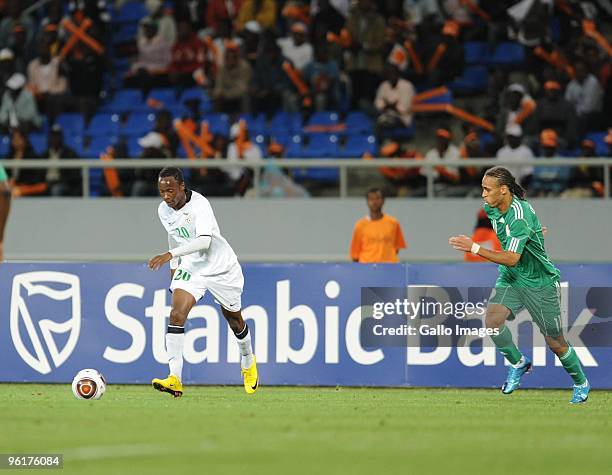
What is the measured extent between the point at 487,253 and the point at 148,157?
8461mm

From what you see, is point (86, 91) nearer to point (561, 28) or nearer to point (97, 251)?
point (97, 251)

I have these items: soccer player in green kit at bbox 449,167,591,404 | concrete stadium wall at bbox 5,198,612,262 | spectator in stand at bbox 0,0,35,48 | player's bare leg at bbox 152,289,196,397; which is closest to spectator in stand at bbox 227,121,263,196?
concrete stadium wall at bbox 5,198,612,262

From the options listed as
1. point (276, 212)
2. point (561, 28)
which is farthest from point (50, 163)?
point (561, 28)

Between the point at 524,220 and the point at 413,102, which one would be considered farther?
the point at 413,102

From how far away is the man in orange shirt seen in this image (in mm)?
15336

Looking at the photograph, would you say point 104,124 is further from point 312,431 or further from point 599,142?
point 312,431

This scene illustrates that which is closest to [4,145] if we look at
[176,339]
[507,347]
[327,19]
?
[327,19]

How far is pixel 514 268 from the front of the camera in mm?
11688

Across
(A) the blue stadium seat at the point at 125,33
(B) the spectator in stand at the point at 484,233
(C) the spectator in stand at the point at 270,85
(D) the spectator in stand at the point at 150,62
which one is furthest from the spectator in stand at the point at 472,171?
(A) the blue stadium seat at the point at 125,33

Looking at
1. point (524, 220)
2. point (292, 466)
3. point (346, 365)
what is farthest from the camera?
point (346, 365)

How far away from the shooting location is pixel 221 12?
2148 centimetres

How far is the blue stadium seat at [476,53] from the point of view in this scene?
A: 19859 mm

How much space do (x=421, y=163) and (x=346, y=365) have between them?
4.21m

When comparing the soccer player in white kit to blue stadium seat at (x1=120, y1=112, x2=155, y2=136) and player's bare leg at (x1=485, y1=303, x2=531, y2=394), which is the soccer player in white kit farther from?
blue stadium seat at (x1=120, y1=112, x2=155, y2=136)
